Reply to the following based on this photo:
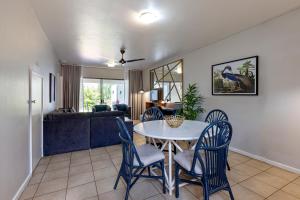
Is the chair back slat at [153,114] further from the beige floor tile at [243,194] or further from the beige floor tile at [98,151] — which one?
the beige floor tile at [243,194]

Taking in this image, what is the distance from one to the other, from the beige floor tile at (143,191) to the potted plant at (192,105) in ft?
7.50

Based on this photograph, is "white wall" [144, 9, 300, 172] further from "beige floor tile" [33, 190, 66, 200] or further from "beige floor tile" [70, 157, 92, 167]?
"beige floor tile" [33, 190, 66, 200]

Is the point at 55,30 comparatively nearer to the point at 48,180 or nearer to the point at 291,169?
the point at 48,180

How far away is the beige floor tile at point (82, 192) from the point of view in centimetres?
185

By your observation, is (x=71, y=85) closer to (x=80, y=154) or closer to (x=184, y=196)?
(x=80, y=154)

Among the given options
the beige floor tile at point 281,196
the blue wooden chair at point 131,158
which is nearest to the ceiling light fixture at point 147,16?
the blue wooden chair at point 131,158

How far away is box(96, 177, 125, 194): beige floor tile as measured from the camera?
2.00 meters

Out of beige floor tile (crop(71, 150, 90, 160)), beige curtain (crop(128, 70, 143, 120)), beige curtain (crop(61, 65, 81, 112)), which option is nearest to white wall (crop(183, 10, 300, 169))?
beige floor tile (crop(71, 150, 90, 160))

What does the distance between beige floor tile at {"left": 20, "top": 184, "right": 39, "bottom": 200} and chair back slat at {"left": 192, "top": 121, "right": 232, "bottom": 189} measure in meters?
1.97

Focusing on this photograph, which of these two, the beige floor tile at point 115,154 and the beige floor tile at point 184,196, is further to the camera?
the beige floor tile at point 115,154

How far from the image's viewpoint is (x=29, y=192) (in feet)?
6.38

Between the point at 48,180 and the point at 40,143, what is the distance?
1.01 metres

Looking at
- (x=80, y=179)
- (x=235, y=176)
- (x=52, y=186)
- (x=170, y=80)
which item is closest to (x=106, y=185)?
(x=80, y=179)

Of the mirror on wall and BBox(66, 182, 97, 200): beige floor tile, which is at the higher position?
the mirror on wall
